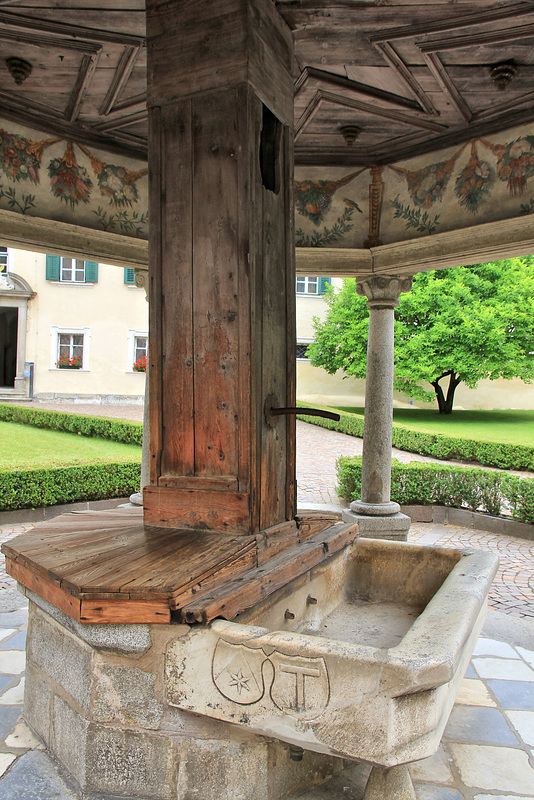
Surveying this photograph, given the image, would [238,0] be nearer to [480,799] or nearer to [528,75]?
[528,75]

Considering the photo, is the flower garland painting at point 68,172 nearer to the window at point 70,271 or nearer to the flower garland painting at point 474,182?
the flower garland painting at point 474,182

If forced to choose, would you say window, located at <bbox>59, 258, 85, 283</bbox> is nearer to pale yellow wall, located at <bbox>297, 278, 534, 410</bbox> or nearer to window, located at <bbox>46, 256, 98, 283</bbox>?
window, located at <bbox>46, 256, 98, 283</bbox>

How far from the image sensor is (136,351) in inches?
835

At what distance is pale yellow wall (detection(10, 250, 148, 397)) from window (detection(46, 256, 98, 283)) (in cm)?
19

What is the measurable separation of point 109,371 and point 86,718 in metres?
19.5

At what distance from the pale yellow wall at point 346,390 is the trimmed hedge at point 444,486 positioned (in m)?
13.9

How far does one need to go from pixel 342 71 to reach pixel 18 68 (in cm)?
204

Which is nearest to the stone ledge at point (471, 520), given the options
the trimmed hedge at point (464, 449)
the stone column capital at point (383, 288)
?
the trimmed hedge at point (464, 449)

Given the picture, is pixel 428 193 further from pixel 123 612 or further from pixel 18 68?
pixel 123 612

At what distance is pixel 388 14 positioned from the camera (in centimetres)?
309

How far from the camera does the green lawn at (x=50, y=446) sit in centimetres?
1089

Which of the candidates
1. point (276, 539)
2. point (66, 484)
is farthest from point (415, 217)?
point (66, 484)

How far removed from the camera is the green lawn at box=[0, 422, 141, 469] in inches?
429

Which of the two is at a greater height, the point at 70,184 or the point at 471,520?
the point at 70,184
